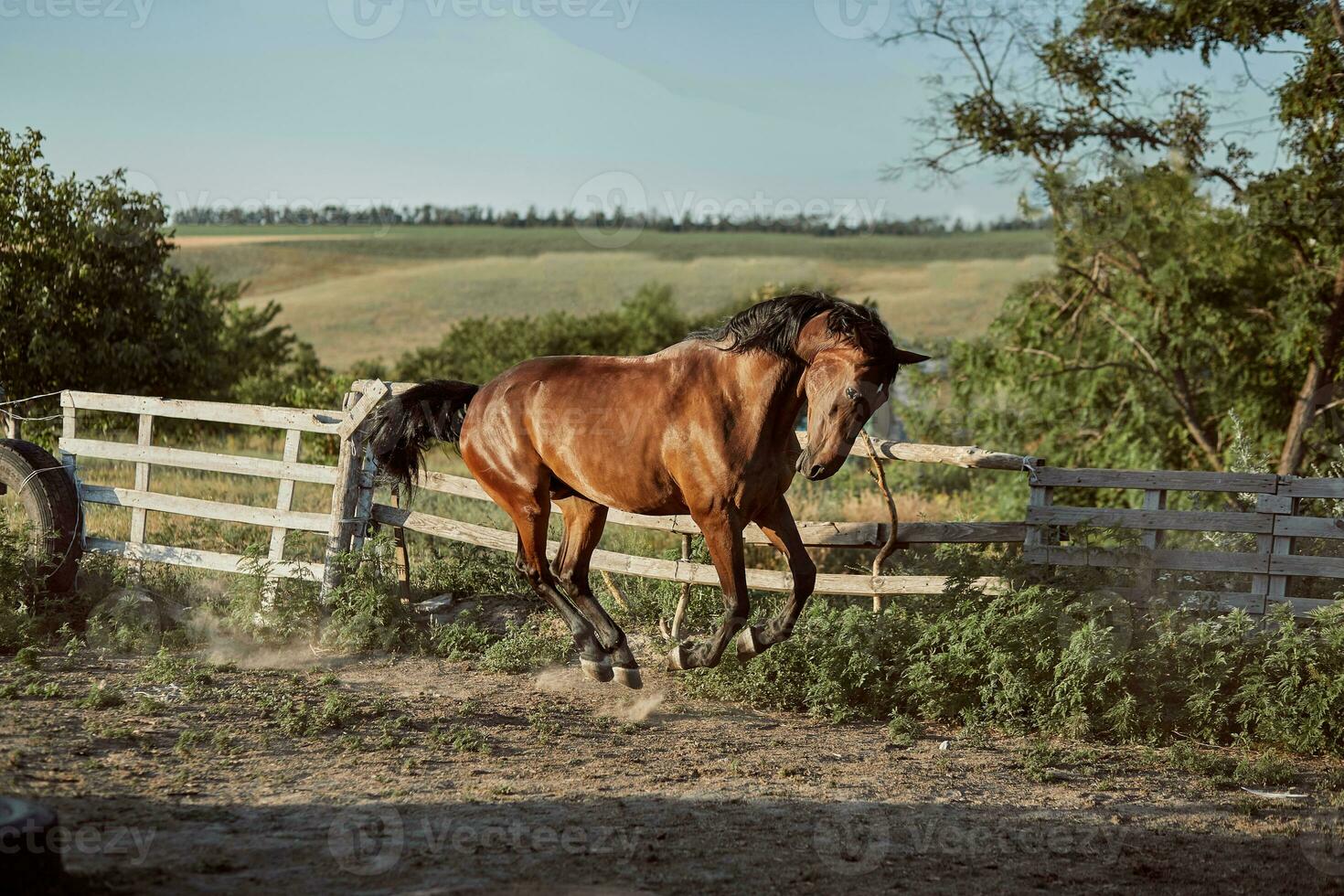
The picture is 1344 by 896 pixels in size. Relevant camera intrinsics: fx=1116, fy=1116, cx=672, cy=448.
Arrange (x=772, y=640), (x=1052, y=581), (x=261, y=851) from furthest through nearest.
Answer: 1. (x=1052, y=581)
2. (x=772, y=640)
3. (x=261, y=851)

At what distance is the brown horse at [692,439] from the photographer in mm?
5867

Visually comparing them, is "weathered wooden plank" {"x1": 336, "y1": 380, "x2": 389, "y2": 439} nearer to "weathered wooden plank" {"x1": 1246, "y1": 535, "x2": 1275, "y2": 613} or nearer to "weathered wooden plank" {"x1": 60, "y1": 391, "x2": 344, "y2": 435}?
"weathered wooden plank" {"x1": 60, "y1": 391, "x2": 344, "y2": 435}

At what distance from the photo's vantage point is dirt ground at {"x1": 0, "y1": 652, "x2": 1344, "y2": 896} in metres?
4.09

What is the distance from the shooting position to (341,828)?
439 centimetres

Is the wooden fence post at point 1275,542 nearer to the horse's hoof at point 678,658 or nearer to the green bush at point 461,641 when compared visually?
the horse's hoof at point 678,658

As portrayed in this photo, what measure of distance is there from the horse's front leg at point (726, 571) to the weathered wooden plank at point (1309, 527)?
11.3ft

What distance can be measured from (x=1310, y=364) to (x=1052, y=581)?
881 centimetres

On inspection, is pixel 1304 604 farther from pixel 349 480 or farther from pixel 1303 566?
pixel 349 480

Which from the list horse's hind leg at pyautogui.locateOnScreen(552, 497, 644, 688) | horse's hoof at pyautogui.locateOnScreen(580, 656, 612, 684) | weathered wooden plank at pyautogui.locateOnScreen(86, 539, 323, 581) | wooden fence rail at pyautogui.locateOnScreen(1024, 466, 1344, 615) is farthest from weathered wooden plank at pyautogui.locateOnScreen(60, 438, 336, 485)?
wooden fence rail at pyautogui.locateOnScreen(1024, 466, 1344, 615)

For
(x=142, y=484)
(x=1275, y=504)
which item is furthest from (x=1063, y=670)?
(x=142, y=484)

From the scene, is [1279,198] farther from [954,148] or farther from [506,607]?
[506,607]

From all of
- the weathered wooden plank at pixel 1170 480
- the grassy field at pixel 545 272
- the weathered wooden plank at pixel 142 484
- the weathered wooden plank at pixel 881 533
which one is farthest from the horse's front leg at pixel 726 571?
the grassy field at pixel 545 272

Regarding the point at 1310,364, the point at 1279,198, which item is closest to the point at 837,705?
the point at 1279,198

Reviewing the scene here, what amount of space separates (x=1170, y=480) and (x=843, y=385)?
2507 millimetres
